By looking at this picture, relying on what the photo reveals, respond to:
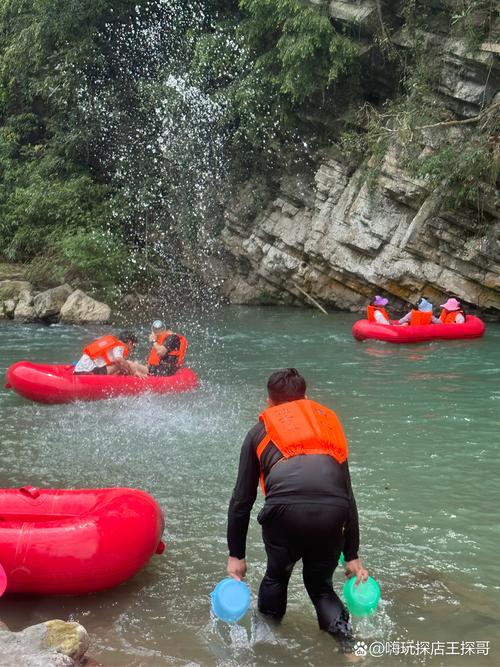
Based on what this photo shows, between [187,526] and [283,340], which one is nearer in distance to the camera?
[187,526]

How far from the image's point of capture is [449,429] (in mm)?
8023

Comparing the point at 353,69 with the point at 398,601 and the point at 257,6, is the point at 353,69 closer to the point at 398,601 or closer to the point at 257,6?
the point at 257,6

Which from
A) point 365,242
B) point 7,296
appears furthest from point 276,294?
point 7,296

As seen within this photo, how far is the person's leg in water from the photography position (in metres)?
3.42

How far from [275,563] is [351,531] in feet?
1.30

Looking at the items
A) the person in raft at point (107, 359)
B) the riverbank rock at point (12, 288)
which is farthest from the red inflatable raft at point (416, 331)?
the riverbank rock at point (12, 288)

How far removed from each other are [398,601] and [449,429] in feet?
12.8

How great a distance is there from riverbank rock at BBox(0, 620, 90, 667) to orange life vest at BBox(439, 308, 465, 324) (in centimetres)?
1173

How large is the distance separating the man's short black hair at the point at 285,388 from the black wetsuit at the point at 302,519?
187 mm

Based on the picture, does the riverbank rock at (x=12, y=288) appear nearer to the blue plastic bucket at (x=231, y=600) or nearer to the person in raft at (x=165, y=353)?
the person in raft at (x=165, y=353)

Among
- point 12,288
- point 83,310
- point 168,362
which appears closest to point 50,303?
point 83,310

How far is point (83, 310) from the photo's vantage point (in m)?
16.8

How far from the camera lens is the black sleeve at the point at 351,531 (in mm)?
3500

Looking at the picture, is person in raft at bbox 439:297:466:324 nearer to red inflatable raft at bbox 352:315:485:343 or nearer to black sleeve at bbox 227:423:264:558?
red inflatable raft at bbox 352:315:485:343
